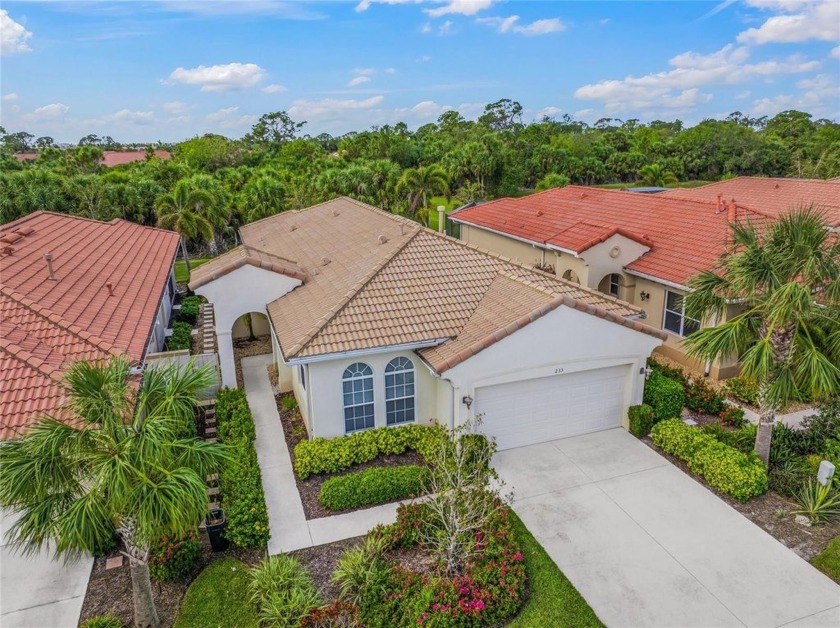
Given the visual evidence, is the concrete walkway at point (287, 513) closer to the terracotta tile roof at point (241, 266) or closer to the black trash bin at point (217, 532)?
the black trash bin at point (217, 532)

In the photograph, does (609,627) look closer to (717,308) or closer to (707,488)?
(707,488)

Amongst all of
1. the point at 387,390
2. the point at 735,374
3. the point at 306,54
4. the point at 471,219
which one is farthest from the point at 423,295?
the point at 306,54

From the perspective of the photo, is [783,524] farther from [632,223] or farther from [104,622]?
[632,223]

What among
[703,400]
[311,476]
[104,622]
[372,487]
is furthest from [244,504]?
[703,400]

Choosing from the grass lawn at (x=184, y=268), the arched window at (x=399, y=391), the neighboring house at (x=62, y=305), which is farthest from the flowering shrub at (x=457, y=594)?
the grass lawn at (x=184, y=268)

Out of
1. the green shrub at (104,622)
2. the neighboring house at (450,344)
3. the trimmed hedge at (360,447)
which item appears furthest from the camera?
the neighboring house at (450,344)

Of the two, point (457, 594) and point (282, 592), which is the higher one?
point (457, 594)

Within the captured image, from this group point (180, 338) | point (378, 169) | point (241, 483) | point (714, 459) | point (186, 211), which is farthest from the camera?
point (378, 169)
